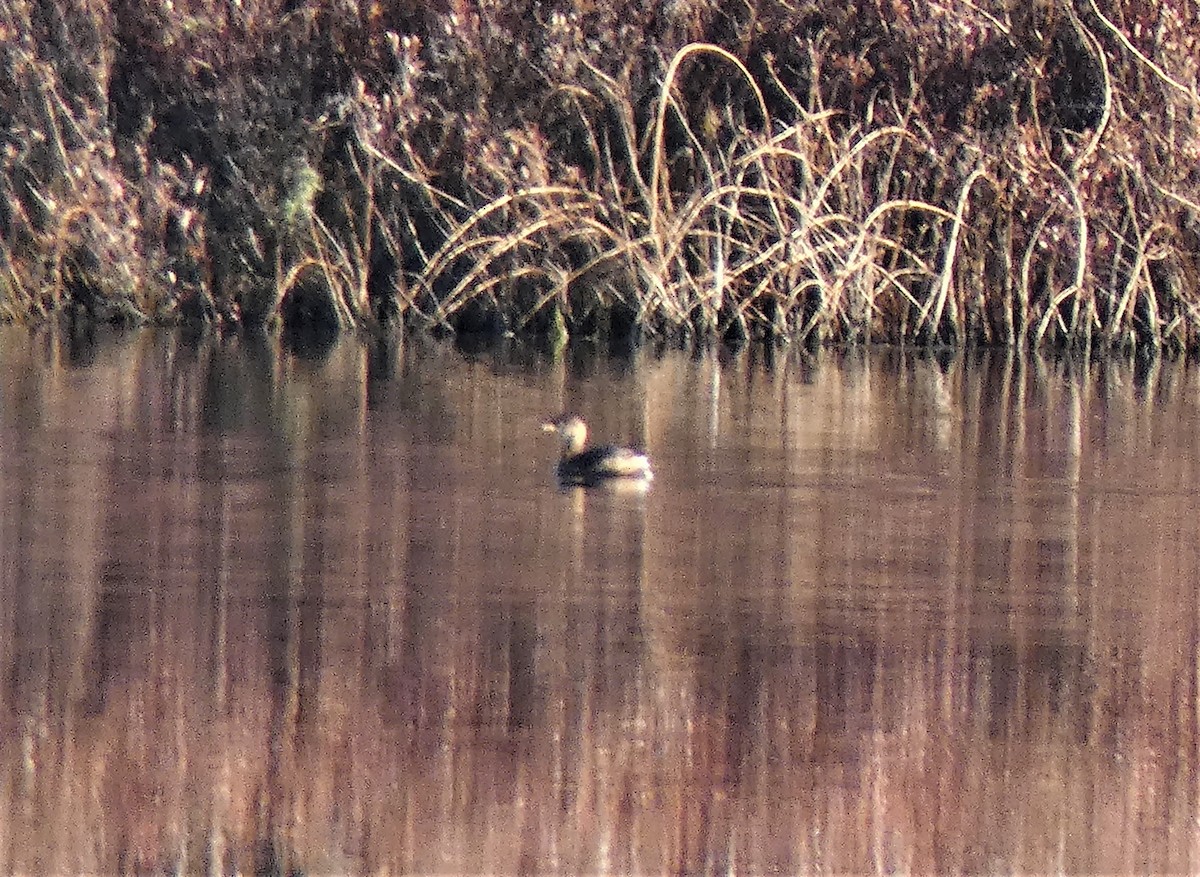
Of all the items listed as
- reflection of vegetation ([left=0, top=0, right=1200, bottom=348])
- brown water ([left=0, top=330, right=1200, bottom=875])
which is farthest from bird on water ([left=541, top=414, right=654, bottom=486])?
reflection of vegetation ([left=0, top=0, right=1200, bottom=348])

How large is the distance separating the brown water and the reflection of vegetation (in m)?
6.55

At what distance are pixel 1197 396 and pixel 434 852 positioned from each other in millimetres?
12457

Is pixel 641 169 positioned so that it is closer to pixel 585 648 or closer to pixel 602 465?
pixel 602 465

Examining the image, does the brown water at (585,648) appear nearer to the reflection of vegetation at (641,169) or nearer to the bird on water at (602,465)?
the bird on water at (602,465)

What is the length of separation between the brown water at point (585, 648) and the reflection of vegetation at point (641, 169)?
655cm

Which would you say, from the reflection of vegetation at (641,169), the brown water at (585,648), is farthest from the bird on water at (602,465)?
the reflection of vegetation at (641,169)

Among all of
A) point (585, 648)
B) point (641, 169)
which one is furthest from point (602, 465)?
point (641, 169)

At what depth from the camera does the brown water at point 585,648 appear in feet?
24.1

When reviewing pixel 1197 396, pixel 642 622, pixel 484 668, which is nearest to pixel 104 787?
pixel 484 668

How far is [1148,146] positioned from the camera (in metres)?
22.4

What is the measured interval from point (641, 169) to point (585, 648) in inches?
562

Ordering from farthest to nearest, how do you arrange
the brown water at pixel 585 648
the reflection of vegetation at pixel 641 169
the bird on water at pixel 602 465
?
the reflection of vegetation at pixel 641 169 < the bird on water at pixel 602 465 < the brown water at pixel 585 648

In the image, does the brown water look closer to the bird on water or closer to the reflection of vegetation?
the bird on water

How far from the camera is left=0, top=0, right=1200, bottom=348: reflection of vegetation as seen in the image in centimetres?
2220
